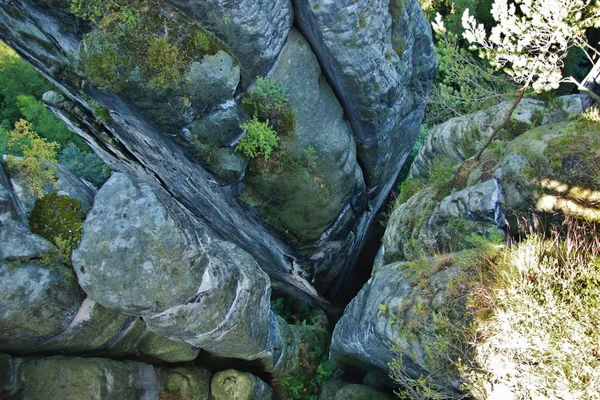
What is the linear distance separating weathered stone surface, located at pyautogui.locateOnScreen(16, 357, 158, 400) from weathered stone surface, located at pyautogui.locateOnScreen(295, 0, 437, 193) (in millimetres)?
7840

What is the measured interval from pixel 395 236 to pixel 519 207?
4.07 m

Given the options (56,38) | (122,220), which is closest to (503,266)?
(122,220)

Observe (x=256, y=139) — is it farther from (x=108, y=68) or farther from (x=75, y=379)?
(x=75, y=379)

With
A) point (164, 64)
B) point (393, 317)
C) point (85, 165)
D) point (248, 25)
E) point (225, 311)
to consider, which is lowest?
point (85, 165)

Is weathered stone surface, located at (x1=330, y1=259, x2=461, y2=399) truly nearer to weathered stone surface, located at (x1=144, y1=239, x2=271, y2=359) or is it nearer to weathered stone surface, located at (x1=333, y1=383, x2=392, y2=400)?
weathered stone surface, located at (x1=333, y1=383, x2=392, y2=400)

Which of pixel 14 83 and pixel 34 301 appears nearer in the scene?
pixel 34 301

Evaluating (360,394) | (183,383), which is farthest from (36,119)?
(360,394)

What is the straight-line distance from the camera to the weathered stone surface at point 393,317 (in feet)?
20.1

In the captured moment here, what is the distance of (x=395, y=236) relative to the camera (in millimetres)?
10734

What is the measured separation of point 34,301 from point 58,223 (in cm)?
129

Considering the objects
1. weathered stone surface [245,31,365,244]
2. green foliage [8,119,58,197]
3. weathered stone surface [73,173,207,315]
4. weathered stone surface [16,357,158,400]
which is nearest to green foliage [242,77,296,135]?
A: weathered stone surface [245,31,365,244]

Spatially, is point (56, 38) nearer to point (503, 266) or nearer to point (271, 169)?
point (271, 169)

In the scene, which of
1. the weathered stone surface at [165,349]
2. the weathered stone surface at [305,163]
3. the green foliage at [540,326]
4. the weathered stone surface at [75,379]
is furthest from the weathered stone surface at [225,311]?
the green foliage at [540,326]

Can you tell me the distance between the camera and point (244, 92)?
793cm
